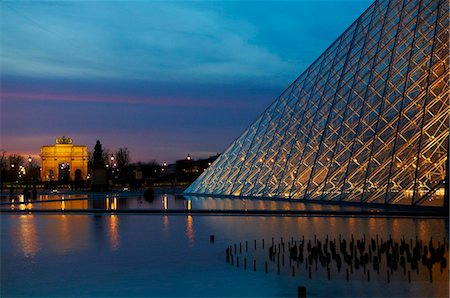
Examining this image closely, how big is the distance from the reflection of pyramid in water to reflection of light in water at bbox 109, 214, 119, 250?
1346 cm

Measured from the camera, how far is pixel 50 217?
3241cm

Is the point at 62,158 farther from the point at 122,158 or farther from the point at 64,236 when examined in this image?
the point at 64,236

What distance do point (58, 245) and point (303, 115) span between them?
30311 millimetres

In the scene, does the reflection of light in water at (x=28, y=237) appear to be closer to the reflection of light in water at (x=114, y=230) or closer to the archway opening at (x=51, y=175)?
the reflection of light in water at (x=114, y=230)

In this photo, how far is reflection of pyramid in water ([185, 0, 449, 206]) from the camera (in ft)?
111

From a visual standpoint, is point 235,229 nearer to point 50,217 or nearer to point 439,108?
point 50,217

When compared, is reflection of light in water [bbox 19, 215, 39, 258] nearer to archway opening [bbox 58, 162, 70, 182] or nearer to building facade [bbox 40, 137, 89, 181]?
building facade [bbox 40, 137, 89, 181]

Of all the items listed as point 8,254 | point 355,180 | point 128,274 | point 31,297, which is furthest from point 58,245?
point 355,180

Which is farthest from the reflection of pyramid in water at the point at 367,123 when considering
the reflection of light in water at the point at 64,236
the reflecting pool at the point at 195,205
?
the reflection of light in water at the point at 64,236

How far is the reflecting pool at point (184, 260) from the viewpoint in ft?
42.9

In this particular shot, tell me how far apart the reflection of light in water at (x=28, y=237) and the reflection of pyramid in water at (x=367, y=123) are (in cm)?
1724

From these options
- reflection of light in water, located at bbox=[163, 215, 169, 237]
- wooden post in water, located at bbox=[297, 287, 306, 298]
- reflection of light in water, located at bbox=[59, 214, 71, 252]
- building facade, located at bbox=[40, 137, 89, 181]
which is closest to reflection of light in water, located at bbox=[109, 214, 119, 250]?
reflection of light in water, located at bbox=[59, 214, 71, 252]

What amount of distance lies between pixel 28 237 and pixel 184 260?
26.6 feet

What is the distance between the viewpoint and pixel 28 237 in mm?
22453
